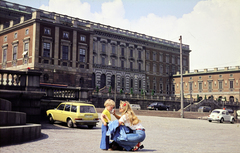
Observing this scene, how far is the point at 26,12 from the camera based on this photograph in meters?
55.0

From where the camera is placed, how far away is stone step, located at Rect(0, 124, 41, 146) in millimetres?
8889

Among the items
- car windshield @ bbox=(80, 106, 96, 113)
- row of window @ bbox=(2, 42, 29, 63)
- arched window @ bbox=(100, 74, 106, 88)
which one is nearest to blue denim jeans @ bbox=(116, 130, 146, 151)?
car windshield @ bbox=(80, 106, 96, 113)

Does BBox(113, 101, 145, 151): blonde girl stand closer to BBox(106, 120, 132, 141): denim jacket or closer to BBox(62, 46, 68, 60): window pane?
BBox(106, 120, 132, 141): denim jacket

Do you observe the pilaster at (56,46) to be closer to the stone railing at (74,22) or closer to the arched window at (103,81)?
the stone railing at (74,22)

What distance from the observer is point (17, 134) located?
955 centimetres

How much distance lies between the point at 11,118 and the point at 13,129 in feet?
3.35

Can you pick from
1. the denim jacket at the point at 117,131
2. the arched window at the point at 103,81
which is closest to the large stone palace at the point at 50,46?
the arched window at the point at 103,81

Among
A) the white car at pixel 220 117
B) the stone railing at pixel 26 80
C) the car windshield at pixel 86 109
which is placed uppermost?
the stone railing at pixel 26 80

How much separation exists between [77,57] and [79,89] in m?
29.3

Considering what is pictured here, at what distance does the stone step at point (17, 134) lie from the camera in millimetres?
8889

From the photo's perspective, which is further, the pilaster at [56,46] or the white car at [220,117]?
the pilaster at [56,46]

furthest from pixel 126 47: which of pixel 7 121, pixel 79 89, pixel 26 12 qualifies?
pixel 7 121

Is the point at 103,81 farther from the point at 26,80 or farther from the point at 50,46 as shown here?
the point at 26,80

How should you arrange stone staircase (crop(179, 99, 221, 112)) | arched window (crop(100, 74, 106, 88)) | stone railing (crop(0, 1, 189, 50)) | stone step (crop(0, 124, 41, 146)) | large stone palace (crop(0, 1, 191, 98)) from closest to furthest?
stone step (crop(0, 124, 41, 146))
large stone palace (crop(0, 1, 191, 98))
stone railing (crop(0, 1, 189, 50))
stone staircase (crop(179, 99, 221, 112))
arched window (crop(100, 74, 106, 88))
